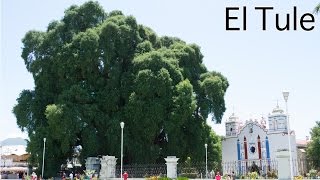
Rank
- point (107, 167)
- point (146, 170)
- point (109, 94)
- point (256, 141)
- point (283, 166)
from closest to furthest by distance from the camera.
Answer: point (283, 166), point (107, 167), point (146, 170), point (109, 94), point (256, 141)

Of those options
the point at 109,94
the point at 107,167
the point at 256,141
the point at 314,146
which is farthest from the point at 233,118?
the point at 107,167

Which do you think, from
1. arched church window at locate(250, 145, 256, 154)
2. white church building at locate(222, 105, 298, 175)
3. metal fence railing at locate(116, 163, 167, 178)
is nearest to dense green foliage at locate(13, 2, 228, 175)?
metal fence railing at locate(116, 163, 167, 178)

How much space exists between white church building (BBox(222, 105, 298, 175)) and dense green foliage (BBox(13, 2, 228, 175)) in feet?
30.9

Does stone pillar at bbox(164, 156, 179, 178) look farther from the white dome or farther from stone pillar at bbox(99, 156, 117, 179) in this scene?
the white dome

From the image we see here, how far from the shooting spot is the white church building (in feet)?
132

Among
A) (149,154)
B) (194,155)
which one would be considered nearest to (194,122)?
(194,155)

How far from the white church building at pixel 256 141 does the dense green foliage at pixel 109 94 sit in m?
9.43

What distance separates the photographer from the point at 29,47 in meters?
33.2

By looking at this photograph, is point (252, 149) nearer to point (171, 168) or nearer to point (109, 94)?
point (109, 94)

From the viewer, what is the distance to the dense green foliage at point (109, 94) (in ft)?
94.1

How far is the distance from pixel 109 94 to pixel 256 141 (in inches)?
710

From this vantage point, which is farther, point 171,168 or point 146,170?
point 146,170

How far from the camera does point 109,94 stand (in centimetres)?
3012

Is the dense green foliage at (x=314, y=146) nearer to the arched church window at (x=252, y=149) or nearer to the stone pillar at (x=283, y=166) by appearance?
the arched church window at (x=252, y=149)
